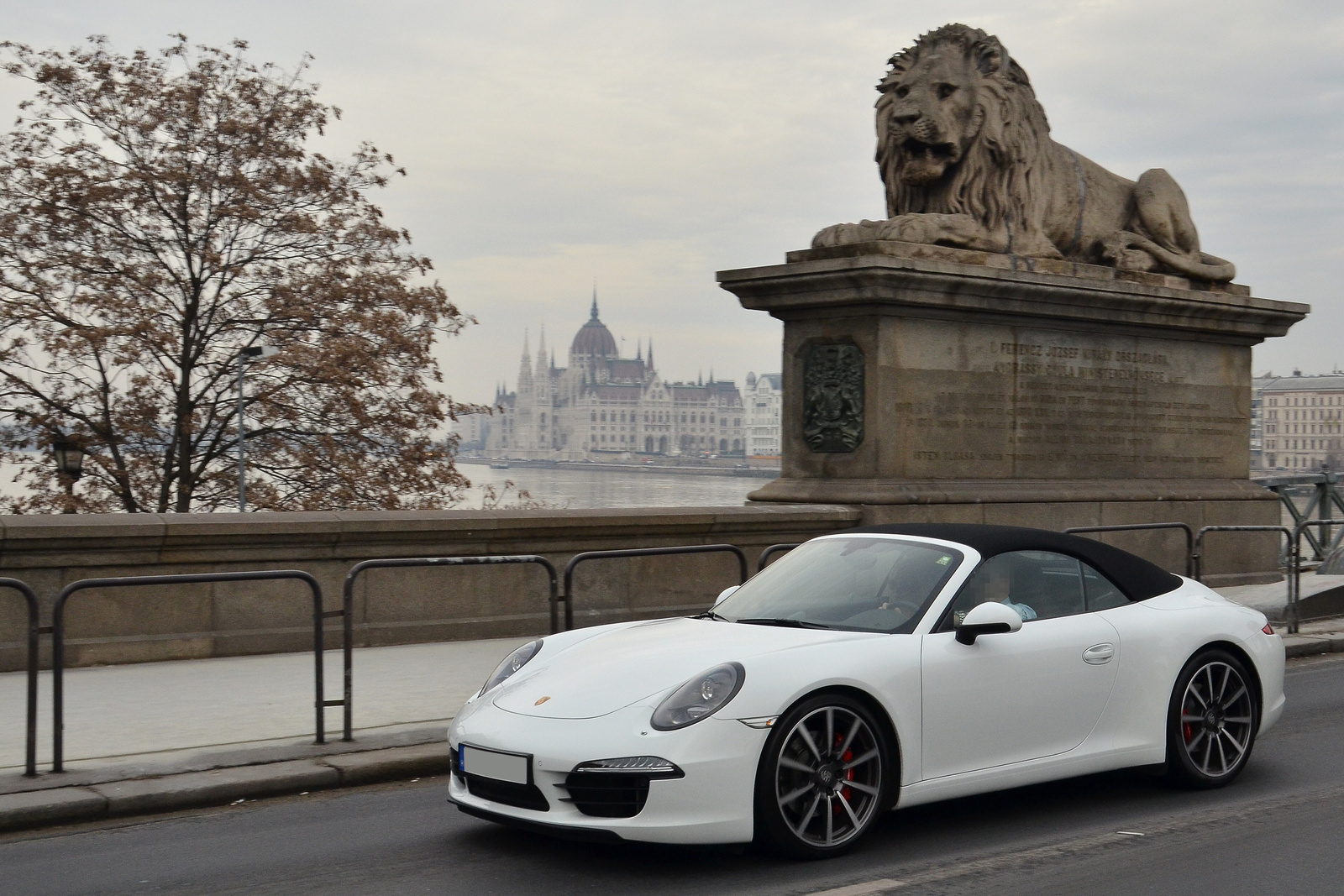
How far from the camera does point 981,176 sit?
14234 mm

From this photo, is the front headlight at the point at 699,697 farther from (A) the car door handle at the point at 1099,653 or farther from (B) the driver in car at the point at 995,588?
(A) the car door handle at the point at 1099,653

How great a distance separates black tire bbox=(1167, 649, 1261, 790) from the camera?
264 inches

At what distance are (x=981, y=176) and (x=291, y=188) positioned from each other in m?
18.9

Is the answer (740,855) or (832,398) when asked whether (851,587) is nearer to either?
(740,855)

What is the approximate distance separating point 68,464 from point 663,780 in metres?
22.2

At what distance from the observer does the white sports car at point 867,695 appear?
5.28 meters

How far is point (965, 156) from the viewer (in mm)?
14250

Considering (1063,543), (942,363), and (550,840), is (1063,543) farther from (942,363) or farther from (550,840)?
(942,363)

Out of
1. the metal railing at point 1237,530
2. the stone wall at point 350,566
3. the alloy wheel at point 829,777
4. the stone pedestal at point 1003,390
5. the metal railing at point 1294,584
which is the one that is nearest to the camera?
the alloy wheel at point 829,777

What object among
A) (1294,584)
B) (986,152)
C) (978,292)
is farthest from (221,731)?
(986,152)

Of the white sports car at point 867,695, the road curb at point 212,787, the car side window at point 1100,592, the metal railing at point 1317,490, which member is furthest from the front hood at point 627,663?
the metal railing at point 1317,490

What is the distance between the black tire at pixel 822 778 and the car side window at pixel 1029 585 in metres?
0.78

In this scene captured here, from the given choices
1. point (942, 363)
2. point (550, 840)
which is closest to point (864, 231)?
point (942, 363)

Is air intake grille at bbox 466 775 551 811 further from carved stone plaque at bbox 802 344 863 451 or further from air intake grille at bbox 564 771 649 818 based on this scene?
carved stone plaque at bbox 802 344 863 451
